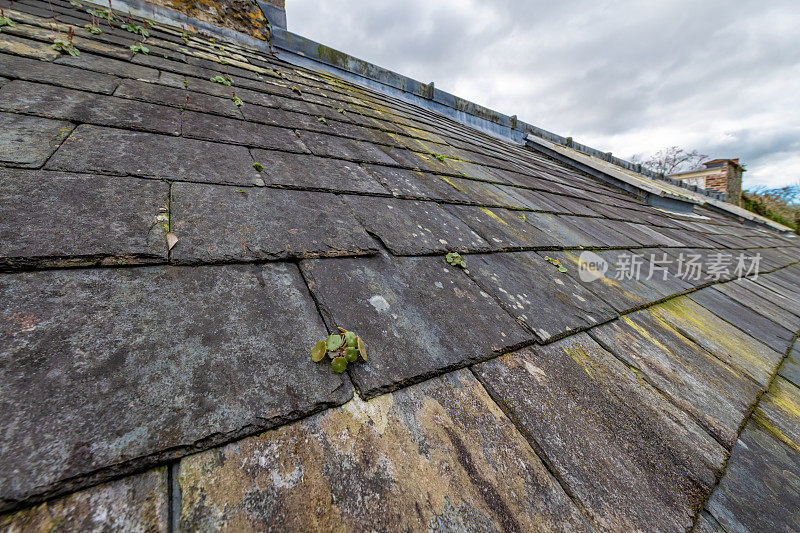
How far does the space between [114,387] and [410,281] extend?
832mm

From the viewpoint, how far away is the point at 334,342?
30.1 inches

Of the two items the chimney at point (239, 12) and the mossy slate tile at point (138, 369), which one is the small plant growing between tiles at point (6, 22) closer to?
the chimney at point (239, 12)

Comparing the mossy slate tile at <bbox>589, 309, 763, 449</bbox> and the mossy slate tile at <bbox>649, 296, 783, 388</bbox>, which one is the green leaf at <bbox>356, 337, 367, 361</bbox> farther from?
the mossy slate tile at <bbox>649, 296, 783, 388</bbox>

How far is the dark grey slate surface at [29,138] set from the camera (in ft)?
3.23

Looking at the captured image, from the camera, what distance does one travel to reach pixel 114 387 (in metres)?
0.57

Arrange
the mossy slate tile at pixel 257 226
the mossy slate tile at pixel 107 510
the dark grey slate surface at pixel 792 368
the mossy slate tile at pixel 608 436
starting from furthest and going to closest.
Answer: the dark grey slate surface at pixel 792 368, the mossy slate tile at pixel 257 226, the mossy slate tile at pixel 608 436, the mossy slate tile at pixel 107 510

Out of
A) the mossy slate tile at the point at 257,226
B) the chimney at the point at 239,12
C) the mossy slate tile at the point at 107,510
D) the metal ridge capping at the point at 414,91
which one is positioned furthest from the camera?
the metal ridge capping at the point at 414,91

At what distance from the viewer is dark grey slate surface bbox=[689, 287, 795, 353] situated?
76.3 inches

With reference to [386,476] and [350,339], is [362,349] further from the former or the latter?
[386,476]

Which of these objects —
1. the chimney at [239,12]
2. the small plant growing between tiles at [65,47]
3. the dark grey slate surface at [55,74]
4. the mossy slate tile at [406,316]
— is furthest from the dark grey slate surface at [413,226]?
the chimney at [239,12]

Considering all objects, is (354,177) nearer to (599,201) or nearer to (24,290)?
(24,290)

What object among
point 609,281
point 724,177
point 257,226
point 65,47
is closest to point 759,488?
point 609,281

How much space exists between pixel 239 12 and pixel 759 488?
5.68 meters

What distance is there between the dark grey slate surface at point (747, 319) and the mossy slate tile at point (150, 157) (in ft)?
9.70
